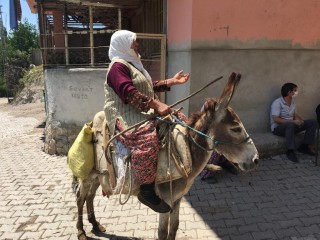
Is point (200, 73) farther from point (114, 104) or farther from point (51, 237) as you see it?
point (51, 237)

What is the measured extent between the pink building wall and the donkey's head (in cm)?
344

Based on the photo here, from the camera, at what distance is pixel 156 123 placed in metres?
2.87

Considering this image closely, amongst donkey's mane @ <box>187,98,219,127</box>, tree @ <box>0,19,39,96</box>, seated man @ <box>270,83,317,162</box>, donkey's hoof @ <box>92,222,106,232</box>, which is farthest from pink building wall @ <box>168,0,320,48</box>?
tree @ <box>0,19,39,96</box>

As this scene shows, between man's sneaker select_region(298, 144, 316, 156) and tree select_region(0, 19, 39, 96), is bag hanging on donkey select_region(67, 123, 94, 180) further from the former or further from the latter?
tree select_region(0, 19, 39, 96)

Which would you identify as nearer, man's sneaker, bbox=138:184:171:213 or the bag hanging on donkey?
man's sneaker, bbox=138:184:171:213

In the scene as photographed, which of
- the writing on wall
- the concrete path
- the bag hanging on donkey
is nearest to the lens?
the bag hanging on donkey

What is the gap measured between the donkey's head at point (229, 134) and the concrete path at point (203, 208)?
1550mm

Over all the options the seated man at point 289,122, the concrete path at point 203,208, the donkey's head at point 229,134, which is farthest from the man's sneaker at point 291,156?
the donkey's head at point 229,134

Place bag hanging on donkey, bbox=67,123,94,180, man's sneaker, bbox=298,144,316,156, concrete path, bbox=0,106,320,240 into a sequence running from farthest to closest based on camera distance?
man's sneaker, bbox=298,144,316,156
concrete path, bbox=0,106,320,240
bag hanging on donkey, bbox=67,123,94,180

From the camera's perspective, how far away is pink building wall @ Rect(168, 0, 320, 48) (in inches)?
230

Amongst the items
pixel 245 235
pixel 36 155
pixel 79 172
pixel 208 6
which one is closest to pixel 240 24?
pixel 208 6

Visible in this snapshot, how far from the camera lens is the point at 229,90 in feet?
8.34

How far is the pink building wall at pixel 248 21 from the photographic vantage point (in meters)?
5.84

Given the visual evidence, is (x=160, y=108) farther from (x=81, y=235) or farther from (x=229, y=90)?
(x=81, y=235)
